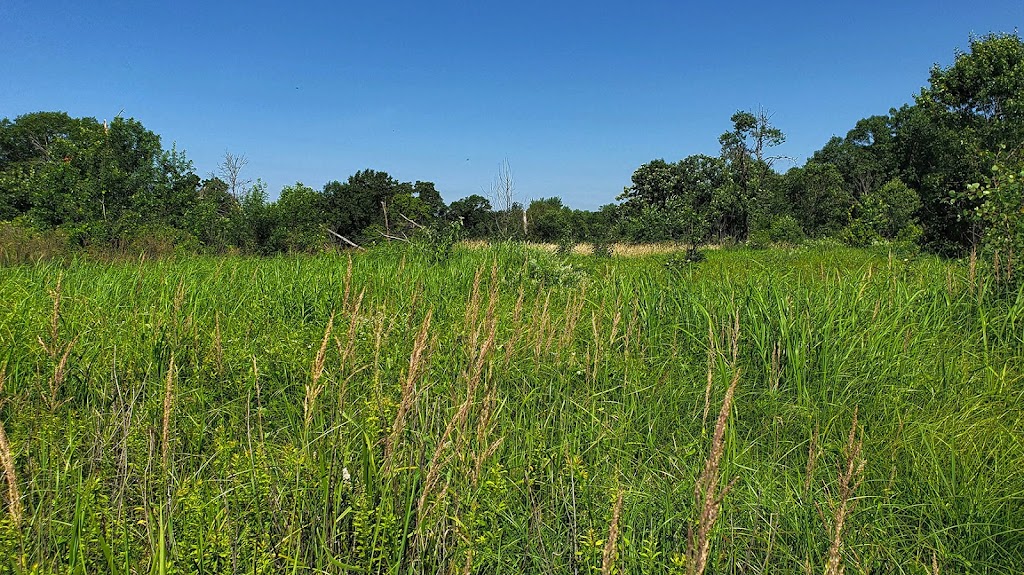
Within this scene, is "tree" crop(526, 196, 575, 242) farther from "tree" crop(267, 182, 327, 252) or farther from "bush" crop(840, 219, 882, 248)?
"tree" crop(267, 182, 327, 252)

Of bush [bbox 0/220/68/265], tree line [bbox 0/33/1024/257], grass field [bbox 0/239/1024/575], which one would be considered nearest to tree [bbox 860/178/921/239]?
tree line [bbox 0/33/1024/257]

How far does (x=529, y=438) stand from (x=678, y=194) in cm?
4432

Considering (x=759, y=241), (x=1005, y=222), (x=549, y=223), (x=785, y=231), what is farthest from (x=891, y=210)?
(x=549, y=223)

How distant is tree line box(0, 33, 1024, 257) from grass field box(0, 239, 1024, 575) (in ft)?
8.12

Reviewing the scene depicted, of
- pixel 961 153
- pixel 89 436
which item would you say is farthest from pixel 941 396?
pixel 961 153

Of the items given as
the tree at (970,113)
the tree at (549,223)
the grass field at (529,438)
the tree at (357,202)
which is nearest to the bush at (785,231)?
the tree at (970,113)

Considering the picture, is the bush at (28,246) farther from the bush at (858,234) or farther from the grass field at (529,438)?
the bush at (858,234)

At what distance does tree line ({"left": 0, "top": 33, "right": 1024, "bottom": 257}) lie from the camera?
14562 millimetres

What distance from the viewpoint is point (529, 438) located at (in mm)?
2463

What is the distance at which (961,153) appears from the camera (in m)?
27.0

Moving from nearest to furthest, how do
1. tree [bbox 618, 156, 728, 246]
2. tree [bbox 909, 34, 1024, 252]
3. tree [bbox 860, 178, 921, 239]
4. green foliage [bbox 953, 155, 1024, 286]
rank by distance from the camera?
green foliage [bbox 953, 155, 1024, 286], tree [bbox 909, 34, 1024, 252], tree [bbox 860, 178, 921, 239], tree [bbox 618, 156, 728, 246]

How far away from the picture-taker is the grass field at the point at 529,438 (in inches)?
64.0

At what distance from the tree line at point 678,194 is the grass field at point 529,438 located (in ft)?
8.12

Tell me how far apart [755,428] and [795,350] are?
62 cm
